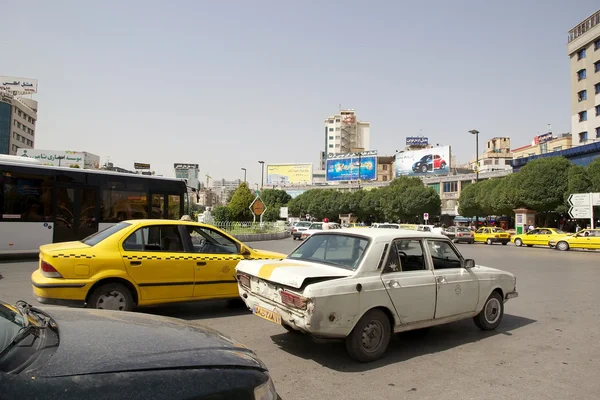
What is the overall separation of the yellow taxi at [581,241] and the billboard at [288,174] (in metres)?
78.6

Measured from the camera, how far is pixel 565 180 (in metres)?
36.1

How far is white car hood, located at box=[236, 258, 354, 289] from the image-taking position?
178 inches

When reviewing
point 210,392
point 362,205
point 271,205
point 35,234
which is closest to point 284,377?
point 210,392

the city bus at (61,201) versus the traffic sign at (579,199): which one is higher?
the traffic sign at (579,199)

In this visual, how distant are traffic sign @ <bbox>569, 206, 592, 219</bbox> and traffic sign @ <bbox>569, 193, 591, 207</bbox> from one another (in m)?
0.30

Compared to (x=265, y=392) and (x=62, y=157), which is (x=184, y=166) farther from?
(x=265, y=392)

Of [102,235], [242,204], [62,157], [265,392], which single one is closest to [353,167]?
[242,204]

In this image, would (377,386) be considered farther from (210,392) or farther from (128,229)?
(128,229)

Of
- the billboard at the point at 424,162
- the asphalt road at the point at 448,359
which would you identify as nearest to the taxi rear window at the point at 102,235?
the asphalt road at the point at 448,359

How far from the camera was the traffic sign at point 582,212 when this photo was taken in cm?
3104

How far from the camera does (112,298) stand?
600 cm

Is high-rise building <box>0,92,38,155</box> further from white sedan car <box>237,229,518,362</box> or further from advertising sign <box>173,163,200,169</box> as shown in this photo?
white sedan car <box>237,229,518,362</box>

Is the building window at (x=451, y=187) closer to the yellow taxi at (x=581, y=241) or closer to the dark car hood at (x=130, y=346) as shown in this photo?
the yellow taxi at (x=581, y=241)

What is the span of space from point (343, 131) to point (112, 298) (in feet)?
456
